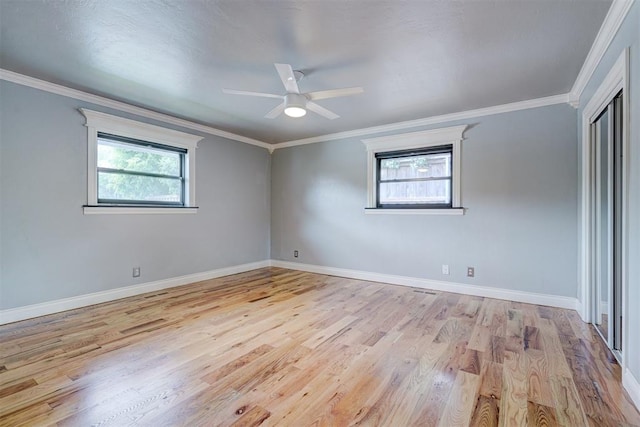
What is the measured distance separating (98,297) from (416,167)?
4400mm

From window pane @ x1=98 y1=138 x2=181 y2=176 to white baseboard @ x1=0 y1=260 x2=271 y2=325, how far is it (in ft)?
4.94

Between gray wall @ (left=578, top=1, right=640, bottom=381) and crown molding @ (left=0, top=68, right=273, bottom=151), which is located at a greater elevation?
crown molding @ (left=0, top=68, right=273, bottom=151)

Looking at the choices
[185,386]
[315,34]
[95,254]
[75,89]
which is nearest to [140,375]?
[185,386]

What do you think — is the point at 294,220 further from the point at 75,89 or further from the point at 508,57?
the point at 508,57

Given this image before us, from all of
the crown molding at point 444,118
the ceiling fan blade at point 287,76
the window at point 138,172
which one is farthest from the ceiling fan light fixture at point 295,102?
the window at point 138,172

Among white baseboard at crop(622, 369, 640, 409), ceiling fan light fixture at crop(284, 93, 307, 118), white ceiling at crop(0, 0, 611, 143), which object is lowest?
white baseboard at crop(622, 369, 640, 409)

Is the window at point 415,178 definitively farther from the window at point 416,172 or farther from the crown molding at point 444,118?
the crown molding at point 444,118

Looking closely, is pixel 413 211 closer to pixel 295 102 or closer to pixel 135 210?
pixel 295 102

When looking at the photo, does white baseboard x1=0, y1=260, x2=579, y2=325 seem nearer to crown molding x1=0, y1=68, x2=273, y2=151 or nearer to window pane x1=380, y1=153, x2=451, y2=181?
window pane x1=380, y1=153, x2=451, y2=181

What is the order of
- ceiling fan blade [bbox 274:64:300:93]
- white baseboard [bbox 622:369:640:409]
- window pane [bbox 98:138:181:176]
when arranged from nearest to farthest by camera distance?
white baseboard [bbox 622:369:640:409] < ceiling fan blade [bbox 274:64:300:93] < window pane [bbox 98:138:181:176]

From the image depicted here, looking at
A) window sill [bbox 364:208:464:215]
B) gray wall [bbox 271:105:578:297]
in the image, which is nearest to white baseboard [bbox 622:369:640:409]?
gray wall [bbox 271:105:578:297]

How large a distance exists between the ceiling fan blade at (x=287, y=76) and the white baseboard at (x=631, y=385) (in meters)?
2.91

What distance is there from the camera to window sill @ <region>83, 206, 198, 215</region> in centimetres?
355

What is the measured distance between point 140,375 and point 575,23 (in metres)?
3.81
